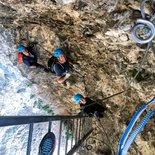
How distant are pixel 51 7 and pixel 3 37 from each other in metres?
2.80

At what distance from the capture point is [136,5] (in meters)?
3.47

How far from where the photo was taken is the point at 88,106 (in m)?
6.31

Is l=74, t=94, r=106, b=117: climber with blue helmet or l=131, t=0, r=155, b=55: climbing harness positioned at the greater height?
l=74, t=94, r=106, b=117: climber with blue helmet

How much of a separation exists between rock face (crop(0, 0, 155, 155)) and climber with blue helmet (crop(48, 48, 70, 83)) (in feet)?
0.73

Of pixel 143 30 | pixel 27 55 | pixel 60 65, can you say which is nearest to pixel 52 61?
pixel 60 65

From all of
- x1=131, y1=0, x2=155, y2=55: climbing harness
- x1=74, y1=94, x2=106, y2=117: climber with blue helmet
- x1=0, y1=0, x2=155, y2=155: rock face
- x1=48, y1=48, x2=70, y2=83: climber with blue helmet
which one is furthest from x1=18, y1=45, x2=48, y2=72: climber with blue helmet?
x1=131, y1=0, x2=155, y2=55: climbing harness

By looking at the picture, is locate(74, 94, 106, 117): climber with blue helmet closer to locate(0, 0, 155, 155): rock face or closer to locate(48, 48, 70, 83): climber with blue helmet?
locate(0, 0, 155, 155): rock face

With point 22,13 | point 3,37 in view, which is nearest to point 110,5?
point 22,13

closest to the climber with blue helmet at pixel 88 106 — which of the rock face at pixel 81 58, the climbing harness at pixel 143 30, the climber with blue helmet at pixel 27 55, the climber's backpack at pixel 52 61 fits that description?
the rock face at pixel 81 58

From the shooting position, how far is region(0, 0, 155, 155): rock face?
4.08 meters

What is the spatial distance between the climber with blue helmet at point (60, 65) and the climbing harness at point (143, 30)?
306 cm

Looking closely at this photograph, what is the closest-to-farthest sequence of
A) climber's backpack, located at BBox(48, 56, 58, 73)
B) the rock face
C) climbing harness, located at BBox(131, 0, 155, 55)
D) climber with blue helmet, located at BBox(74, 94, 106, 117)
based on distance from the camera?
1. climbing harness, located at BBox(131, 0, 155, 55)
2. the rock face
3. climber's backpack, located at BBox(48, 56, 58, 73)
4. climber with blue helmet, located at BBox(74, 94, 106, 117)

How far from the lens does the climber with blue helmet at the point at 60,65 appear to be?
18.4ft

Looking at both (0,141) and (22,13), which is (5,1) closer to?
(22,13)
